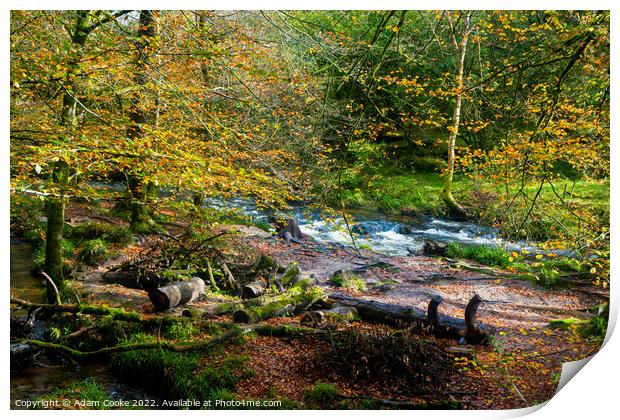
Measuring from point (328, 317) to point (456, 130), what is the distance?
5.73 ft

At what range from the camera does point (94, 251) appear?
140 inches

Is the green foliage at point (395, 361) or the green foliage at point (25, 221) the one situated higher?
the green foliage at point (25, 221)

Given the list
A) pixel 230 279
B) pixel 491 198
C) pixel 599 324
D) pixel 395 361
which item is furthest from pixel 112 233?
pixel 599 324

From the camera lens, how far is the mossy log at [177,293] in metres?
3.55

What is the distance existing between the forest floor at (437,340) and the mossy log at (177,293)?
76 millimetres

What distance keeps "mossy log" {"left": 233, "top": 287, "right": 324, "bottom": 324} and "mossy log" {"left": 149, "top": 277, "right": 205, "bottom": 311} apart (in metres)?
0.38

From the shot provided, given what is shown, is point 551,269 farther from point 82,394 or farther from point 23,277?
point 23,277

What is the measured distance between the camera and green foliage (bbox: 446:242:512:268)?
3.47 m

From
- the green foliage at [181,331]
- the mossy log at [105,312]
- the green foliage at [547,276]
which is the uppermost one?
the green foliage at [547,276]

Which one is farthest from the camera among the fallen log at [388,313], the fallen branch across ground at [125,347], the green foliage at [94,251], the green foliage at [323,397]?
the green foliage at [94,251]

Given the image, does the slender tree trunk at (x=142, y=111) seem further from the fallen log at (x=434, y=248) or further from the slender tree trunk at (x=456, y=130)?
the slender tree trunk at (x=456, y=130)

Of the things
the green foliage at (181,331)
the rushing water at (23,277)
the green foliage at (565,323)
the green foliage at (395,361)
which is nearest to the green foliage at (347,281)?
the green foliage at (395,361)

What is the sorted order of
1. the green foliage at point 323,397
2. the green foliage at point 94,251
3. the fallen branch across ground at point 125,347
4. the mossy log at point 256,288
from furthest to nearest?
the mossy log at point 256,288
the green foliage at point 94,251
the fallen branch across ground at point 125,347
the green foliage at point 323,397

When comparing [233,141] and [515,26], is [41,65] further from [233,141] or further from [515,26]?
[515,26]
